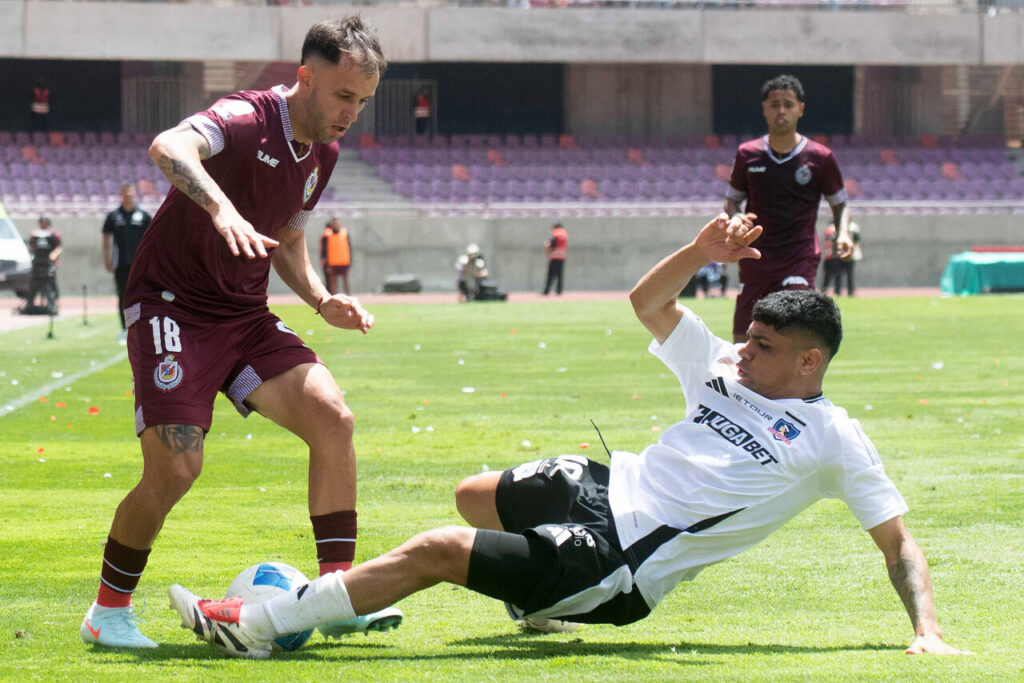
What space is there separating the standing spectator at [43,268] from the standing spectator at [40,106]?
59.2 feet

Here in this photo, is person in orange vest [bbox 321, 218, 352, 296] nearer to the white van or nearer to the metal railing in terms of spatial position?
the white van

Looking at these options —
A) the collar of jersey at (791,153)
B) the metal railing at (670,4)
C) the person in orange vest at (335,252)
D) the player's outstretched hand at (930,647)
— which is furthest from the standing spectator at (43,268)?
the player's outstretched hand at (930,647)

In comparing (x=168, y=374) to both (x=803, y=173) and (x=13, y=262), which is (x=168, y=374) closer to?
(x=803, y=173)

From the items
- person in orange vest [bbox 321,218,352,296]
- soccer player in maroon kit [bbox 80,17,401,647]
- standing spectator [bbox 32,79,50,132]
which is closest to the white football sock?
soccer player in maroon kit [bbox 80,17,401,647]

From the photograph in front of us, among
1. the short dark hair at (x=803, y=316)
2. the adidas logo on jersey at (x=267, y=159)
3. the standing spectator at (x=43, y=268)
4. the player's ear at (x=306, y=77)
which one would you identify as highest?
the player's ear at (x=306, y=77)

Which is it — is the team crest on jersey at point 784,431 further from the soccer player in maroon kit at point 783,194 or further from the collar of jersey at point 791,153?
the collar of jersey at point 791,153

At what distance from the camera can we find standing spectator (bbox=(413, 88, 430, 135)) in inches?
1791

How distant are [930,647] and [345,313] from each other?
2.28 metres

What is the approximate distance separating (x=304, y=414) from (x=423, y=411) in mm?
6882


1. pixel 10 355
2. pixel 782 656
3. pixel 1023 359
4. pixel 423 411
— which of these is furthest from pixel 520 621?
pixel 10 355

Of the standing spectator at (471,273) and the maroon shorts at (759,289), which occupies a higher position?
the maroon shorts at (759,289)

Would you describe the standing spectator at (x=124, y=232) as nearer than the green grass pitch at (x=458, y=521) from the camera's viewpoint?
No

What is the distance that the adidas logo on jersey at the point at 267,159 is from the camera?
16.6 feet

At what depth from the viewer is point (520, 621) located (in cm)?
505
